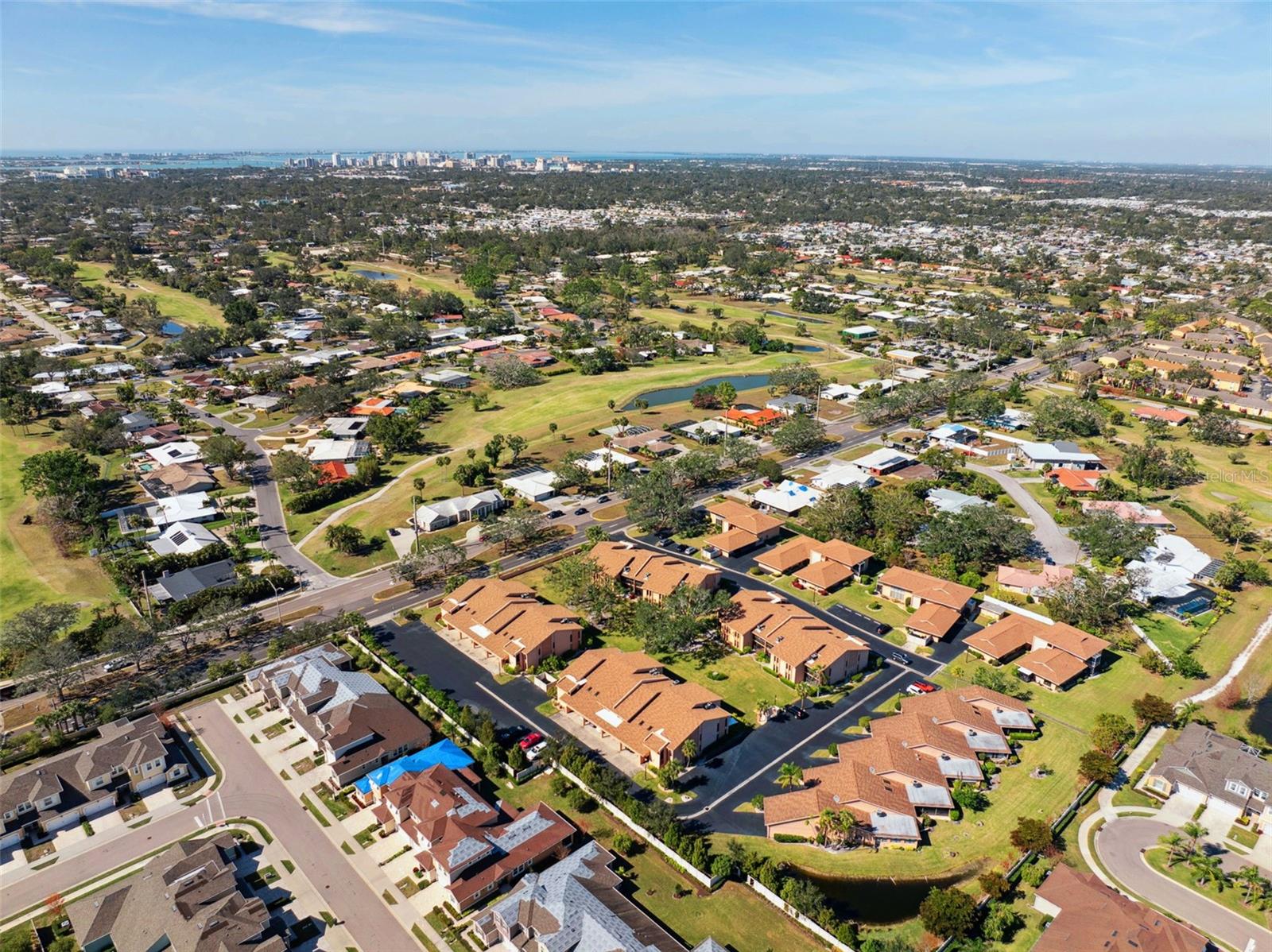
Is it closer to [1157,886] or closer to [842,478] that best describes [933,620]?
[1157,886]

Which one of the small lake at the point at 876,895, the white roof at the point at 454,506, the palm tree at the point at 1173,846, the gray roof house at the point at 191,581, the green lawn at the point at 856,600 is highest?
the white roof at the point at 454,506

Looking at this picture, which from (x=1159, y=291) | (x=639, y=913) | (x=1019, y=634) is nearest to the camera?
(x=639, y=913)

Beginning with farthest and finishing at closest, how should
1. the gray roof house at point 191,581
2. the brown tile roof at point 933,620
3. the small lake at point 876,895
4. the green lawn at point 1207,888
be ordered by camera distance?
the gray roof house at point 191,581 → the brown tile roof at point 933,620 → the small lake at point 876,895 → the green lawn at point 1207,888

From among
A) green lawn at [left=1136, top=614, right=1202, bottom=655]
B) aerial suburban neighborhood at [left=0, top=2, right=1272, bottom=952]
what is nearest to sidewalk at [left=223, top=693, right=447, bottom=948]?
aerial suburban neighborhood at [left=0, top=2, right=1272, bottom=952]

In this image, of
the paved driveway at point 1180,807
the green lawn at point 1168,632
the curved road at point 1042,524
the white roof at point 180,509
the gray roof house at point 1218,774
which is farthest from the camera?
the white roof at point 180,509

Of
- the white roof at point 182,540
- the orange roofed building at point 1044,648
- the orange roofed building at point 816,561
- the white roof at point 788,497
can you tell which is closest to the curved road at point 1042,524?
the orange roofed building at point 1044,648

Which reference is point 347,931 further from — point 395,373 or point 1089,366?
point 1089,366

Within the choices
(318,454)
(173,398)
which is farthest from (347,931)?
(173,398)

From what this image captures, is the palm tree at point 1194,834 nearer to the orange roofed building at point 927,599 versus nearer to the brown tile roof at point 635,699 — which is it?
the orange roofed building at point 927,599
